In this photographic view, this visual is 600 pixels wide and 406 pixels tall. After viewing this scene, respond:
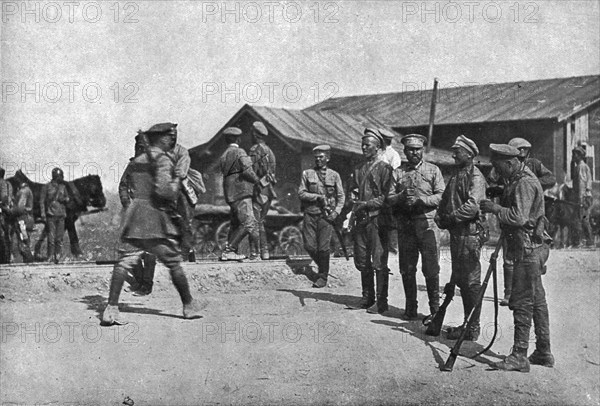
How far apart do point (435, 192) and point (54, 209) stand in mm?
7109

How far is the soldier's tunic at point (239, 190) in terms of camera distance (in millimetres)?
10016

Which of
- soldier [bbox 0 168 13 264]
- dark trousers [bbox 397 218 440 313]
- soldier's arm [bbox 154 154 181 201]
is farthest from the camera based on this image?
soldier [bbox 0 168 13 264]

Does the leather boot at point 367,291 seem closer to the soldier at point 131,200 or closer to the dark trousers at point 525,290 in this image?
the dark trousers at point 525,290

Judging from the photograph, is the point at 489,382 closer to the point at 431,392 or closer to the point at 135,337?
the point at 431,392

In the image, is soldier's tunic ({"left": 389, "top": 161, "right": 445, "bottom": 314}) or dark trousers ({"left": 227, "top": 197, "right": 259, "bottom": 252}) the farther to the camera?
dark trousers ({"left": 227, "top": 197, "right": 259, "bottom": 252})

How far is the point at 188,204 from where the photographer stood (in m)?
7.70

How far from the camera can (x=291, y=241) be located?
13.5 meters

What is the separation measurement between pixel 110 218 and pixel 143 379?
26.5 feet

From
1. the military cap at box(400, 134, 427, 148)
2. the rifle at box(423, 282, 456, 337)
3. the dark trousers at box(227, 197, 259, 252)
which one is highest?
the military cap at box(400, 134, 427, 148)

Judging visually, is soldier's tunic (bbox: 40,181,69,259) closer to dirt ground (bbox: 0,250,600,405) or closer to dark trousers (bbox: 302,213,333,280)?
dirt ground (bbox: 0,250,600,405)

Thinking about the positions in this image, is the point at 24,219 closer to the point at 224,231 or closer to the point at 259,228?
the point at 224,231

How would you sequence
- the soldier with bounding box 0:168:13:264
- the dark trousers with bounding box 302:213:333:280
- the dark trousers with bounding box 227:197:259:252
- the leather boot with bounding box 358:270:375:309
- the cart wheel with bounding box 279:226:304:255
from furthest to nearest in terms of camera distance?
the cart wheel with bounding box 279:226:304:255, the soldier with bounding box 0:168:13:264, the dark trousers with bounding box 227:197:259:252, the dark trousers with bounding box 302:213:333:280, the leather boot with bounding box 358:270:375:309

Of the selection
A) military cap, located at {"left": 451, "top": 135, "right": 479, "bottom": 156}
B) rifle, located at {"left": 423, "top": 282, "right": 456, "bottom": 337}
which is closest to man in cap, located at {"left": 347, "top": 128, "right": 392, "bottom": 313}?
rifle, located at {"left": 423, "top": 282, "right": 456, "bottom": 337}

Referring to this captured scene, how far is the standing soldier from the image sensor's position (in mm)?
11242
